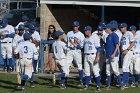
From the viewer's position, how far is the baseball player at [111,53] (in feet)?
44.0

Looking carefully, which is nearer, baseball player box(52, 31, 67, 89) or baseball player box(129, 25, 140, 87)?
baseball player box(52, 31, 67, 89)

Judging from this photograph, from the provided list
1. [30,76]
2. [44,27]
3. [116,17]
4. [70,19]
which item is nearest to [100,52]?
[30,76]

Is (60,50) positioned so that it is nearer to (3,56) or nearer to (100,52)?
(100,52)

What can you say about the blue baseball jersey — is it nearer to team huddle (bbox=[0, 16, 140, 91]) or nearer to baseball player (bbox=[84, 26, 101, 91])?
team huddle (bbox=[0, 16, 140, 91])

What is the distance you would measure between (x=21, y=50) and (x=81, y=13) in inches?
330

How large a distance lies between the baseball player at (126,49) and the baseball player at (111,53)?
0.31 meters

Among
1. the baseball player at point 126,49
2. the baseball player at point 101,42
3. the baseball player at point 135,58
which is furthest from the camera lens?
the baseball player at point 101,42

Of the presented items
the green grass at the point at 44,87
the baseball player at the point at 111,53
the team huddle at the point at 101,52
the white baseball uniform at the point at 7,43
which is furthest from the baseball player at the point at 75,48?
the white baseball uniform at the point at 7,43

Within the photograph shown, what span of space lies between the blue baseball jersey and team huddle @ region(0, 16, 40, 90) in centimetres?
218

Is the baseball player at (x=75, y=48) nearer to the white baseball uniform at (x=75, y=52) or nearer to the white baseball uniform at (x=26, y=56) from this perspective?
the white baseball uniform at (x=75, y=52)

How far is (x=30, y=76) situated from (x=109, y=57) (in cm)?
242

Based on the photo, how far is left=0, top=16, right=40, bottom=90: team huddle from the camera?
523 inches

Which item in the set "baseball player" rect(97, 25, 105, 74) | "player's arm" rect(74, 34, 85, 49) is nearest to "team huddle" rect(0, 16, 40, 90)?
"player's arm" rect(74, 34, 85, 49)

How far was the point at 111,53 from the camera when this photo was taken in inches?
531
